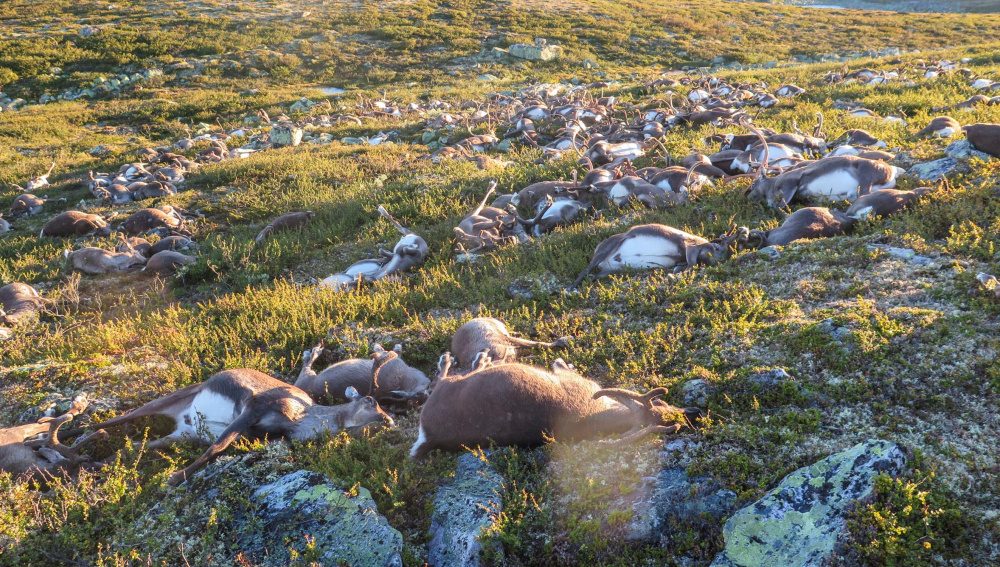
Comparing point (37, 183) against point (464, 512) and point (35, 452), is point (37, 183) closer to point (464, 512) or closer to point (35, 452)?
point (35, 452)

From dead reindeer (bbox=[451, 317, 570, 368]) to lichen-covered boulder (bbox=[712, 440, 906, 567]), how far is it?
7.65ft

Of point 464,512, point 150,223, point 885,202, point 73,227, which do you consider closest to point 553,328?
point 464,512

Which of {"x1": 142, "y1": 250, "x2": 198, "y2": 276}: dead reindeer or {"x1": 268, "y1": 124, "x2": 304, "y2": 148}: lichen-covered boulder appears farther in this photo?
{"x1": 268, "y1": 124, "x2": 304, "y2": 148}: lichen-covered boulder

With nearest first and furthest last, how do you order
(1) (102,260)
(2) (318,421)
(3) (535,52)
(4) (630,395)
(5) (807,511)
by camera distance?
(5) (807,511) → (4) (630,395) → (2) (318,421) → (1) (102,260) → (3) (535,52)

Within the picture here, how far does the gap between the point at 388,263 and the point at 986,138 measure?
→ 8.98m

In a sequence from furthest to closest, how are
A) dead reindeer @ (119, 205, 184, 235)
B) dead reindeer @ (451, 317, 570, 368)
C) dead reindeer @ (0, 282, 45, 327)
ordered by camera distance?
dead reindeer @ (119, 205, 184, 235) < dead reindeer @ (0, 282, 45, 327) < dead reindeer @ (451, 317, 570, 368)

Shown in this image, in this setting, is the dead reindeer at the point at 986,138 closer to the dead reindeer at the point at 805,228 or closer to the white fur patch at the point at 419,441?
the dead reindeer at the point at 805,228

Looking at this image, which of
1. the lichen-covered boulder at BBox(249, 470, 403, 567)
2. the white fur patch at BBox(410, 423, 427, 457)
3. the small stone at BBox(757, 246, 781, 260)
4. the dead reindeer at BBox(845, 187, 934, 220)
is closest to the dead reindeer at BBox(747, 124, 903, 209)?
the dead reindeer at BBox(845, 187, 934, 220)

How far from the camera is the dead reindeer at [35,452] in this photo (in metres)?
4.25

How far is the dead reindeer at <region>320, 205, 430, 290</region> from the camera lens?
26.8 ft

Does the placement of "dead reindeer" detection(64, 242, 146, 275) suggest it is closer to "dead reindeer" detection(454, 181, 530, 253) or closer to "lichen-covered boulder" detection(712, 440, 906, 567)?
"dead reindeer" detection(454, 181, 530, 253)

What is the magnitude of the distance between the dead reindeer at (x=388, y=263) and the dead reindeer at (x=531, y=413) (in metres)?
4.44

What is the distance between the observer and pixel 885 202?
22.2ft

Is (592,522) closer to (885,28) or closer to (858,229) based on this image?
(858,229)
